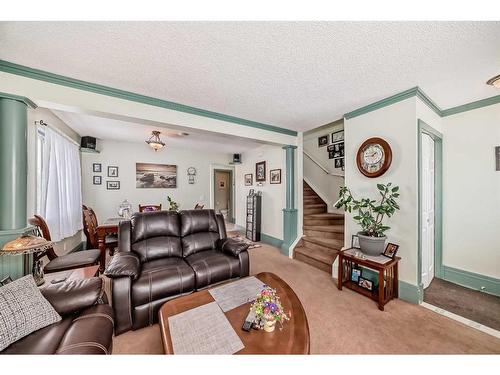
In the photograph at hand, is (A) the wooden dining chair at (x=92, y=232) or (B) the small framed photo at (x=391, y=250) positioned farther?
(A) the wooden dining chair at (x=92, y=232)

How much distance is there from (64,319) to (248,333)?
121cm

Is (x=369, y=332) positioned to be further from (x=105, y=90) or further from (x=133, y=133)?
(x=133, y=133)

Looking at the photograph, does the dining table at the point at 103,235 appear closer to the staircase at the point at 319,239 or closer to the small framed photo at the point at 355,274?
the staircase at the point at 319,239

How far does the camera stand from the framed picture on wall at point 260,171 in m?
4.71

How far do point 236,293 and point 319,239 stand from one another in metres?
2.35

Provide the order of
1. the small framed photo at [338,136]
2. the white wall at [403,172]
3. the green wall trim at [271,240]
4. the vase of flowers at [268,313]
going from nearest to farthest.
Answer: the vase of flowers at [268,313], the white wall at [403,172], the green wall trim at [271,240], the small framed photo at [338,136]

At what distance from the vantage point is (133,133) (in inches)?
152

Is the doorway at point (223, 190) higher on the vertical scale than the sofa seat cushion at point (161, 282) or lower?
higher

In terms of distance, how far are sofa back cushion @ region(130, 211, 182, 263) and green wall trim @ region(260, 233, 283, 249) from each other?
2389 mm

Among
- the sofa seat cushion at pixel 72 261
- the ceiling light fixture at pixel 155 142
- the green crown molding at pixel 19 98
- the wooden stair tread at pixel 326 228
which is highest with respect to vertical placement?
the ceiling light fixture at pixel 155 142

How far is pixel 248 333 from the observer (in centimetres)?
114

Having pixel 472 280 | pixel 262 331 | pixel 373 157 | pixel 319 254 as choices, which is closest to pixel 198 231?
pixel 262 331

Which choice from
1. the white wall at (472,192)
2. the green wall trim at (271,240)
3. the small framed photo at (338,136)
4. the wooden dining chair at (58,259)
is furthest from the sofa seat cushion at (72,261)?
the small framed photo at (338,136)

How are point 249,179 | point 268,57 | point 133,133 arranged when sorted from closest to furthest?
1. point 268,57
2. point 133,133
3. point 249,179
